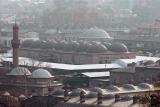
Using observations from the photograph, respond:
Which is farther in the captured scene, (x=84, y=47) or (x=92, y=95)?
(x=84, y=47)

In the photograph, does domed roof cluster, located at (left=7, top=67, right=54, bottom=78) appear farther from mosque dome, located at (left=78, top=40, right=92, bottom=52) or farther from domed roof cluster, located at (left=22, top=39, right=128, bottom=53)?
mosque dome, located at (left=78, top=40, right=92, bottom=52)

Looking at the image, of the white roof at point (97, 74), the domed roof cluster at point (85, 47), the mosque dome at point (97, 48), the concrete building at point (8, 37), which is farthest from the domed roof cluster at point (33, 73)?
the concrete building at point (8, 37)

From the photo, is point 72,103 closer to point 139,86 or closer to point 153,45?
point 139,86

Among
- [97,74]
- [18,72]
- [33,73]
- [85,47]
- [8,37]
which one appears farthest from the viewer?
[8,37]

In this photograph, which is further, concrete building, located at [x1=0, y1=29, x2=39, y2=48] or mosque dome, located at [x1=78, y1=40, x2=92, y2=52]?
concrete building, located at [x1=0, y1=29, x2=39, y2=48]

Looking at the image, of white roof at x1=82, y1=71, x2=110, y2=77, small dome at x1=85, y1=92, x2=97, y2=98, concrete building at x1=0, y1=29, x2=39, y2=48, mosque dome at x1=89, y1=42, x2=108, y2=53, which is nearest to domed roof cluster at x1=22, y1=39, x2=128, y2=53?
mosque dome at x1=89, y1=42, x2=108, y2=53

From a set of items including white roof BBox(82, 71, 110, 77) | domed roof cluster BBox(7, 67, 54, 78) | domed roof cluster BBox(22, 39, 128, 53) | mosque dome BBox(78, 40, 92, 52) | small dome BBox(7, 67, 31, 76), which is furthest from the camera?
mosque dome BBox(78, 40, 92, 52)

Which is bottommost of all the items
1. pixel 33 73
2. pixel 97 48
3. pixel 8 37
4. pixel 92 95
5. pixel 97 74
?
pixel 92 95

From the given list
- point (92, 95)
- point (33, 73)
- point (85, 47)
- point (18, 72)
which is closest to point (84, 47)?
point (85, 47)

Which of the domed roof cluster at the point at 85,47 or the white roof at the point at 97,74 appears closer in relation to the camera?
the white roof at the point at 97,74

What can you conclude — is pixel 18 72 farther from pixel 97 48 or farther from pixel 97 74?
pixel 97 48

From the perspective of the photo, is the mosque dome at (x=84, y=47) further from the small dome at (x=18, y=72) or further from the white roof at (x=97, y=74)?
the small dome at (x=18, y=72)
